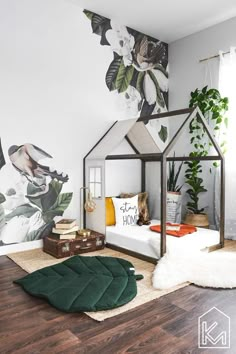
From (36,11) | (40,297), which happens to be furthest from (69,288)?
(36,11)

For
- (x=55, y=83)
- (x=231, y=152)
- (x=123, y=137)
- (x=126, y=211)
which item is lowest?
(x=126, y=211)

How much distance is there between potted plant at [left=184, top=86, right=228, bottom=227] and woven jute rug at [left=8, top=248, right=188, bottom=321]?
135cm

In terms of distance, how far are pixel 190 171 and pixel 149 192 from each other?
0.63 metres

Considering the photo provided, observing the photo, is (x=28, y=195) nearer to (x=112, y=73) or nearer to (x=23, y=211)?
(x=23, y=211)

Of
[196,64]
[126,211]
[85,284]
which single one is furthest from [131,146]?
[85,284]

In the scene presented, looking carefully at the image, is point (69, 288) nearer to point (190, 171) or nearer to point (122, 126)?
point (122, 126)

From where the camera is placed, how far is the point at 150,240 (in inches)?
110

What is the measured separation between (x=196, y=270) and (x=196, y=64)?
290 centimetres

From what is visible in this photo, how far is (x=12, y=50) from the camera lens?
9.70ft

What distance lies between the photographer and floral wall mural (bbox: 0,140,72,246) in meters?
2.96

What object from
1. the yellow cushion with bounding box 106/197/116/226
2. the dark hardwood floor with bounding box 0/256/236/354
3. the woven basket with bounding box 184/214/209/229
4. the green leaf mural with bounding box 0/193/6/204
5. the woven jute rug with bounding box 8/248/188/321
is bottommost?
the dark hardwood floor with bounding box 0/256/236/354

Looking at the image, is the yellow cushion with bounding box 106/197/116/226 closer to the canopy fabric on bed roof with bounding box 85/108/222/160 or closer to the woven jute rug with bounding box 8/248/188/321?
the woven jute rug with bounding box 8/248/188/321

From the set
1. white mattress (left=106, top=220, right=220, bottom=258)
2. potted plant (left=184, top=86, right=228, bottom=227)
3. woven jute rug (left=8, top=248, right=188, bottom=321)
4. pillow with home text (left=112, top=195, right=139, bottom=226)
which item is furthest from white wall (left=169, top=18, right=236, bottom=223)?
woven jute rug (left=8, top=248, right=188, bottom=321)

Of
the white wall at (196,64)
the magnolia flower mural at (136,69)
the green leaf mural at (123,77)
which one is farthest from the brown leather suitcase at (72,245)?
the green leaf mural at (123,77)
